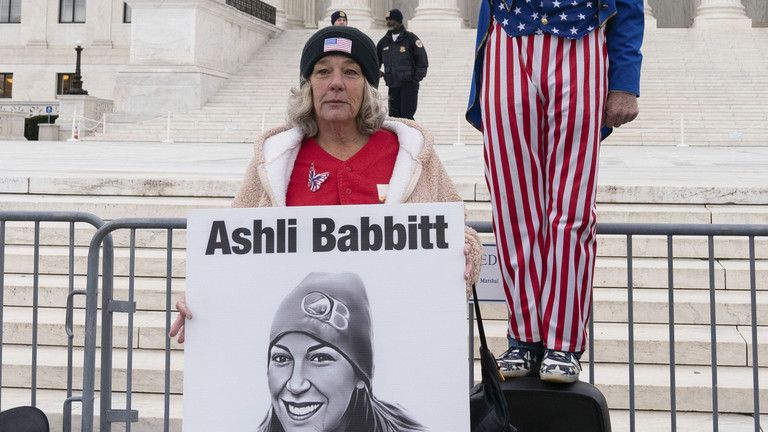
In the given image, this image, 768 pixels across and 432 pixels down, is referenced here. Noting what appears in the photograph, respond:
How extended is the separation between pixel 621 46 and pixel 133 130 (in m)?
19.7

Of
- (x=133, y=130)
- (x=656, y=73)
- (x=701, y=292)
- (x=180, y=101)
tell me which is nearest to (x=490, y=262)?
(x=701, y=292)

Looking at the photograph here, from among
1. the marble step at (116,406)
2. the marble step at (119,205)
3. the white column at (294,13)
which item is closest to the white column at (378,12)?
the white column at (294,13)

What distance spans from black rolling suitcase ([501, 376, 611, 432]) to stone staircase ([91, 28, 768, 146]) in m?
16.8

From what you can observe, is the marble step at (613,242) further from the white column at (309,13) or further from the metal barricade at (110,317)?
the white column at (309,13)

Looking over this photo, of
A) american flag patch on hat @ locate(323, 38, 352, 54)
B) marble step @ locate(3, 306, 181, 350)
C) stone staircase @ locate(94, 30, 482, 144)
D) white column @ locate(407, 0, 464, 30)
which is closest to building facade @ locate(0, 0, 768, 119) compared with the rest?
white column @ locate(407, 0, 464, 30)

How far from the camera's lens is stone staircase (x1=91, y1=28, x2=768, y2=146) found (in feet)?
67.3

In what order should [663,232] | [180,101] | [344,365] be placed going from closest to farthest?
1. [344,365]
2. [663,232]
3. [180,101]

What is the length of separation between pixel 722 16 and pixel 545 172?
3075 cm

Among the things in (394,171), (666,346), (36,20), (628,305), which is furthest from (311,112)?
(36,20)

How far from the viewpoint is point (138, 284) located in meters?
6.16

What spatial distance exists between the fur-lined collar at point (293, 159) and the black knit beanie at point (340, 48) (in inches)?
11.2

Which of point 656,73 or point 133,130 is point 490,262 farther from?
point 656,73

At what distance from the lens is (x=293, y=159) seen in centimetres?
361

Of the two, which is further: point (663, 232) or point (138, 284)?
point (138, 284)
